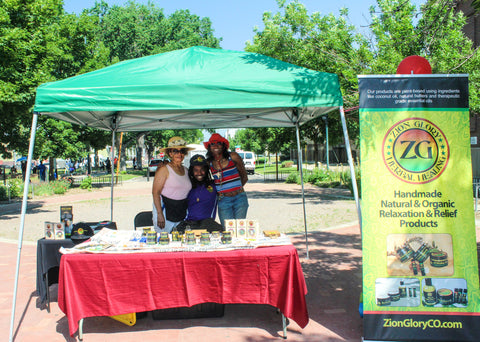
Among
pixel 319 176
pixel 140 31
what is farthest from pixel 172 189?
pixel 140 31

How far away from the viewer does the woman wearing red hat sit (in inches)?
203

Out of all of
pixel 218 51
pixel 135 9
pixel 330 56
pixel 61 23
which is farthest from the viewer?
pixel 135 9

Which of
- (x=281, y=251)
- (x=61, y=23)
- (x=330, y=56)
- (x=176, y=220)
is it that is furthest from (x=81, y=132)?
(x=281, y=251)

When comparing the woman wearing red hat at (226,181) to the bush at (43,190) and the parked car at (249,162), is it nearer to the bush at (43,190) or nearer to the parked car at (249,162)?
the bush at (43,190)

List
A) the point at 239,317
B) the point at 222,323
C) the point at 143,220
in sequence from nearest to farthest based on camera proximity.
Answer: the point at 222,323
the point at 239,317
the point at 143,220

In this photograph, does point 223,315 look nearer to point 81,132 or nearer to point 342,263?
point 342,263

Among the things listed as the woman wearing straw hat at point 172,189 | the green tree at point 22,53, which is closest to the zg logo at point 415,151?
the woman wearing straw hat at point 172,189

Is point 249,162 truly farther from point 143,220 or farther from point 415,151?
point 415,151

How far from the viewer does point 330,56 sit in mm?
11328

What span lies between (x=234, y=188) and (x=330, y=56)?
24.8 ft

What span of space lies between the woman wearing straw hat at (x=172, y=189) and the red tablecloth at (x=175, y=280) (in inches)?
51.4

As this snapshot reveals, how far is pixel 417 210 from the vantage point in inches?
136

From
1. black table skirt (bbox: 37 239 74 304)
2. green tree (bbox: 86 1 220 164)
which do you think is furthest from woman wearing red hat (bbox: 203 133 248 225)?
green tree (bbox: 86 1 220 164)

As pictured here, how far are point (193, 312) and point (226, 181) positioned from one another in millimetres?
1685
